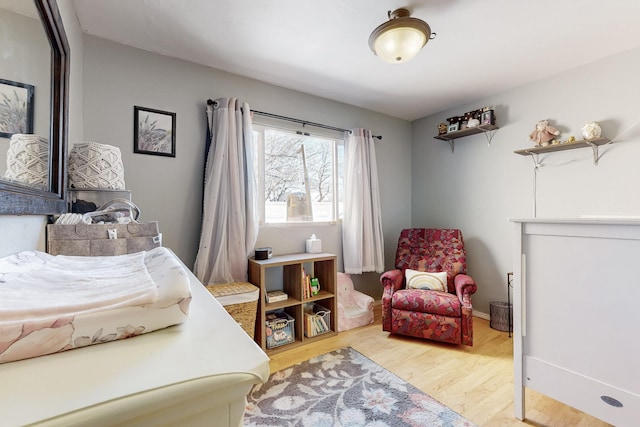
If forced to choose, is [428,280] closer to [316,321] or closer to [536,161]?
[316,321]

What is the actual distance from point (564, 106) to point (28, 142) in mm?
3403

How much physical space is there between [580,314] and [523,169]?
1.78 metres

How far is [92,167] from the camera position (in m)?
1.30

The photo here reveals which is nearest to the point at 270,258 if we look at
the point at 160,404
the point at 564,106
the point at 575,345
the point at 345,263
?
the point at 345,263

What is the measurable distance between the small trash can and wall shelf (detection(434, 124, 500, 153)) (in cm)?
161

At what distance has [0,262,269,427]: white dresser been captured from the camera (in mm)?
267

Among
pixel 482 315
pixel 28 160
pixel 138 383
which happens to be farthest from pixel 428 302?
pixel 28 160

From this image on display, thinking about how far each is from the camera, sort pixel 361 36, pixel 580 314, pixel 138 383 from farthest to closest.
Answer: pixel 361 36
pixel 580 314
pixel 138 383

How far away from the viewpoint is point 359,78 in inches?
96.6

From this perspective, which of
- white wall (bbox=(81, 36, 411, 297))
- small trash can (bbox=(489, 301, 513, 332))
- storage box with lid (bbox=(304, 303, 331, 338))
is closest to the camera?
white wall (bbox=(81, 36, 411, 297))

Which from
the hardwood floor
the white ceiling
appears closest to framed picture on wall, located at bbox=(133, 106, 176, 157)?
the white ceiling

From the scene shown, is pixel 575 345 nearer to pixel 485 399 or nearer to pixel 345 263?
pixel 485 399

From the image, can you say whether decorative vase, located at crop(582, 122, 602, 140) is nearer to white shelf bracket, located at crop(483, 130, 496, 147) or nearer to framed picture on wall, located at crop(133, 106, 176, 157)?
white shelf bracket, located at crop(483, 130, 496, 147)

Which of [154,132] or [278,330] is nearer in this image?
[154,132]
